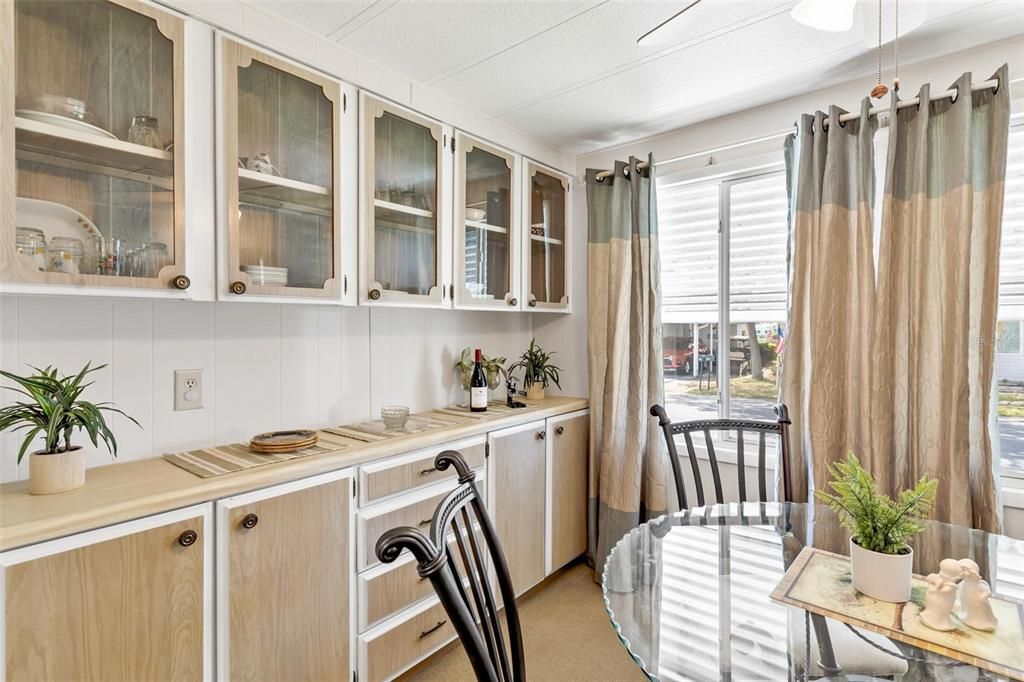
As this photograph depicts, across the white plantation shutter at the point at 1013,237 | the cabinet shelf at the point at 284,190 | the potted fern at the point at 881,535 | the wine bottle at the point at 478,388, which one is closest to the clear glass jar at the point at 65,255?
the cabinet shelf at the point at 284,190

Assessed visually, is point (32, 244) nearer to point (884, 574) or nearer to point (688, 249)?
point (884, 574)

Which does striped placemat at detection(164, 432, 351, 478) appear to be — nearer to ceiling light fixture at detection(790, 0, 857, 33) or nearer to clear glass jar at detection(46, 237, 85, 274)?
clear glass jar at detection(46, 237, 85, 274)

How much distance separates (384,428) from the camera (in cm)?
221

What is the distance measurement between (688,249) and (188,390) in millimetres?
2446

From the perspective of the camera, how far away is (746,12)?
1750mm

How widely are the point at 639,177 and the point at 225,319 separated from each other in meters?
2.08

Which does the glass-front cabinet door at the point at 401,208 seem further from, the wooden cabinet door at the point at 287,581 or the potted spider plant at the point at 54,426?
the potted spider plant at the point at 54,426

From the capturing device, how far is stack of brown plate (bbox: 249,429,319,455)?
1.79 meters

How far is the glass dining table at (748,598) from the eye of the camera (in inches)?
38.8

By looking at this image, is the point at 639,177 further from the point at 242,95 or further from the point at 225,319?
the point at 225,319

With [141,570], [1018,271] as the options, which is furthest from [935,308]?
[141,570]

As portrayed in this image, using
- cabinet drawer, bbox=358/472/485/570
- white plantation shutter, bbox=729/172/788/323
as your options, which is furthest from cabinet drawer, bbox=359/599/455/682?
white plantation shutter, bbox=729/172/788/323

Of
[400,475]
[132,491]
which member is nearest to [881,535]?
[400,475]

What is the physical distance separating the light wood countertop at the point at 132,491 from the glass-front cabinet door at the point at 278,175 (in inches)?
22.5
